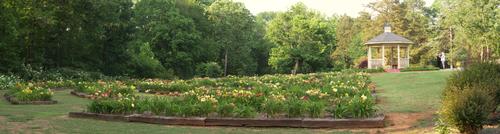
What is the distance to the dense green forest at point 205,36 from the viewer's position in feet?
91.5

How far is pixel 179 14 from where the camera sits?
144ft

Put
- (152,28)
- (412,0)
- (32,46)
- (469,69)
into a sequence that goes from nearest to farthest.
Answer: (469,69) < (32,46) < (152,28) < (412,0)

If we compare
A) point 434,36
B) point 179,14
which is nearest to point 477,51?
point 434,36

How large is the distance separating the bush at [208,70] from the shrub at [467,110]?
36026 mm

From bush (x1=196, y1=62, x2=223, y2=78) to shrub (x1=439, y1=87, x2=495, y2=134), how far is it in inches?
1418

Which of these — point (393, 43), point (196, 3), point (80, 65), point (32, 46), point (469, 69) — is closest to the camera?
point (469, 69)

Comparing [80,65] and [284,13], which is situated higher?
[284,13]

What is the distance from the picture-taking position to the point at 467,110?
22.6ft

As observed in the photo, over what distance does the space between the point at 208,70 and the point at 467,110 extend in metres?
36.7

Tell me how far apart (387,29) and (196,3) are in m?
18.8

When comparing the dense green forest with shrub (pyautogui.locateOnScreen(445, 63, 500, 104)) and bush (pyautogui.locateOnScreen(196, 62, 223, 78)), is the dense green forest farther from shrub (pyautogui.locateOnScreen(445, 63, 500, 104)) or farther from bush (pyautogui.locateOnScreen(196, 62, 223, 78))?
shrub (pyautogui.locateOnScreen(445, 63, 500, 104))

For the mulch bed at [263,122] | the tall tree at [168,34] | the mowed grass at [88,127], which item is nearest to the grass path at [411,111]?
the mulch bed at [263,122]

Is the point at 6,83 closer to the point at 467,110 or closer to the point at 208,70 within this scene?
the point at 467,110

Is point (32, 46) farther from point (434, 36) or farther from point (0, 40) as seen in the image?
point (434, 36)
